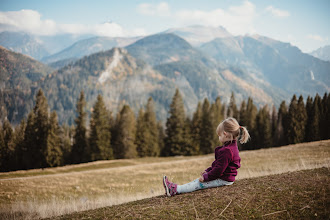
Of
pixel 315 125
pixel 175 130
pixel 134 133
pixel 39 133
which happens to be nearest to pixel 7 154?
pixel 39 133

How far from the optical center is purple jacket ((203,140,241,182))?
5879 millimetres

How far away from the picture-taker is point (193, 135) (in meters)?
56.7

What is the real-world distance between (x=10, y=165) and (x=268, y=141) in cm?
6139

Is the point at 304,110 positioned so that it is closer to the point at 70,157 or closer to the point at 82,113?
the point at 82,113

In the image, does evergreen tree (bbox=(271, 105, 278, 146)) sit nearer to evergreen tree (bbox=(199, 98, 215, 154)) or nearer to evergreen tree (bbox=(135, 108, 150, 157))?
evergreen tree (bbox=(199, 98, 215, 154))

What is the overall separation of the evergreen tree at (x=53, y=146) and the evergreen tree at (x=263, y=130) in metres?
48.7

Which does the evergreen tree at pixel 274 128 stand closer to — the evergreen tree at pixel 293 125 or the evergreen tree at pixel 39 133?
the evergreen tree at pixel 293 125

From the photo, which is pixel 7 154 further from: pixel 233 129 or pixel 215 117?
pixel 233 129

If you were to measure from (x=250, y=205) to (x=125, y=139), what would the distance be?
47.2 m

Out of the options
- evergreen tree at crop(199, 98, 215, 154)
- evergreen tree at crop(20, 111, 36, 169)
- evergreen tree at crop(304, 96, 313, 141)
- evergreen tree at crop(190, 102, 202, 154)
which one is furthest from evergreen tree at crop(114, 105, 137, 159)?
evergreen tree at crop(304, 96, 313, 141)

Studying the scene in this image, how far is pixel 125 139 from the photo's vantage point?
5047cm

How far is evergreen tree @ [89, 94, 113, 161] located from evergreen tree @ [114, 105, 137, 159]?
2.51 metres

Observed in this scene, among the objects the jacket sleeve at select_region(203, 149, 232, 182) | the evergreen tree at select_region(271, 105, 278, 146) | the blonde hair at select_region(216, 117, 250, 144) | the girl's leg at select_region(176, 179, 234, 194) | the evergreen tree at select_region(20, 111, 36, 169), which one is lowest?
the evergreen tree at select_region(271, 105, 278, 146)

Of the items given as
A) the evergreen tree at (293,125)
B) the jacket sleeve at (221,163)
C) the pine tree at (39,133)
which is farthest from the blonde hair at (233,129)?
the evergreen tree at (293,125)
